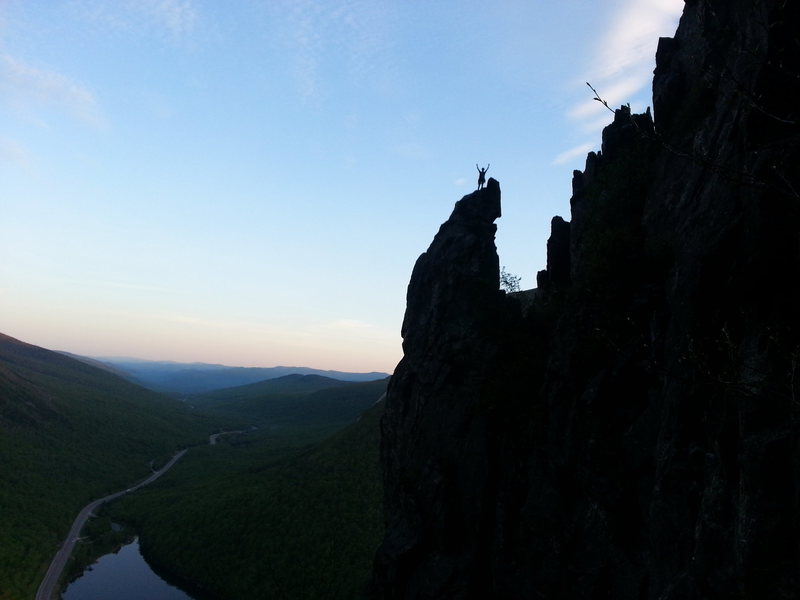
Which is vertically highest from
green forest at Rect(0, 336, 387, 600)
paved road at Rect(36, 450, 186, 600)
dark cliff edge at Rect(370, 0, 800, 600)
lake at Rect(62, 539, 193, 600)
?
dark cliff edge at Rect(370, 0, 800, 600)

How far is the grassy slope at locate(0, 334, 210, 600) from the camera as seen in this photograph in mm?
68125

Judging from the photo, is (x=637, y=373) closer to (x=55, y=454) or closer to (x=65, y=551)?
(x=65, y=551)

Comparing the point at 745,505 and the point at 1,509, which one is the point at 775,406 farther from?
the point at 1,509

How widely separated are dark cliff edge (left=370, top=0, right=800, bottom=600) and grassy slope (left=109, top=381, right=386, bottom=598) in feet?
96.3

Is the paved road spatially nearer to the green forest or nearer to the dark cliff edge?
the green forest

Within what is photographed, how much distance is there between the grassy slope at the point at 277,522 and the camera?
6216cm

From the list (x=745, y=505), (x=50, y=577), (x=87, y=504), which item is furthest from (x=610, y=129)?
(x=87, y=504)

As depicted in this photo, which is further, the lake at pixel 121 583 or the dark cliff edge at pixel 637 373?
the lake at pixel 121 583

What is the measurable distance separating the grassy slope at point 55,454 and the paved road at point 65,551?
1074 mm

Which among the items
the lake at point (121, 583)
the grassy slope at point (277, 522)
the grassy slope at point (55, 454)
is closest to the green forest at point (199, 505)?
the grassy slope at point (277, 522)

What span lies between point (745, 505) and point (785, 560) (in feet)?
5.06

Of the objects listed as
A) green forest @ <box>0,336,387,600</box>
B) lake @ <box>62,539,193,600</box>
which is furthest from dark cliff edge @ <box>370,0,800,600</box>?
lake @ <box>62,539,193,600</box>

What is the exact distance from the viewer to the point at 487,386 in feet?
111

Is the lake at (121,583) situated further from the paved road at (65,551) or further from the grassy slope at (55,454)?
the grassy slope at (55,454)
